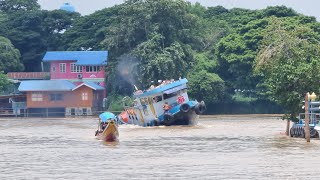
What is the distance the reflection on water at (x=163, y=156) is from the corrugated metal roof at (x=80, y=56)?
3639cm

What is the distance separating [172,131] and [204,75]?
2553 centimetres

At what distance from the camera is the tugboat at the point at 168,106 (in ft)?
173

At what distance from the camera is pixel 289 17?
74.4 metres

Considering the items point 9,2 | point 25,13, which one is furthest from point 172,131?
point 9,2

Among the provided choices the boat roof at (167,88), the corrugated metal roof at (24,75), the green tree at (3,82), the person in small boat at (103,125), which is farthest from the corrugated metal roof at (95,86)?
the person in small boat at (103,125)

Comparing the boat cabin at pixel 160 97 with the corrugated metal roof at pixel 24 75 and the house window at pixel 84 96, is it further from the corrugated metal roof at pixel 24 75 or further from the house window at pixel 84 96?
the corrugated metal roof at pixel 24 75

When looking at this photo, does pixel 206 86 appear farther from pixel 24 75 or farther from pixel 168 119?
pixel 168 119

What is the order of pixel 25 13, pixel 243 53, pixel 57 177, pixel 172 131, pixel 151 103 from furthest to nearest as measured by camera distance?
pixel 25 13 → pixel 243 53 → pixel 151 103 → pixel 172 131 → pixel 57 177

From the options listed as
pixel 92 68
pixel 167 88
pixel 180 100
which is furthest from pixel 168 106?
pixel 92 68

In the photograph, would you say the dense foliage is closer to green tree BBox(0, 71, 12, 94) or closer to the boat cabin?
green tree BBox(0, 71, 12, 94)

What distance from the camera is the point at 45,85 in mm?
79812

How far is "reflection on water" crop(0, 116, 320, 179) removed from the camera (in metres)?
25.5

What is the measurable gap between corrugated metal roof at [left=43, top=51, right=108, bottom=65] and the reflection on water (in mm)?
36391

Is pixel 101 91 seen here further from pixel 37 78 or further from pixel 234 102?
pixel 234 102
